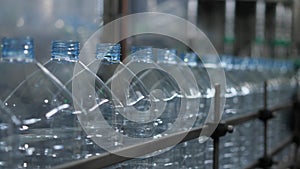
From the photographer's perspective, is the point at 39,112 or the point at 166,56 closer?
the point at 39,112

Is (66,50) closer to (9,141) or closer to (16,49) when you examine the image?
(16,49)

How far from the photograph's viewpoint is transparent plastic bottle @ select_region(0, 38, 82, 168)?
1.12 metres

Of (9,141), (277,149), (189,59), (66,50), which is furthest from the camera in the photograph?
(277,149)

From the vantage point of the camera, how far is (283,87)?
371 cm

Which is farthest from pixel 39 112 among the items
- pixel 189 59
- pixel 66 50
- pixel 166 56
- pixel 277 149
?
pixel 277 149

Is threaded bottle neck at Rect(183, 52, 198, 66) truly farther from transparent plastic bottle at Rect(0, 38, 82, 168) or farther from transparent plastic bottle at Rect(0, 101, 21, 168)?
transparent plastic bottle at Rect(0, 101, 21, 168)

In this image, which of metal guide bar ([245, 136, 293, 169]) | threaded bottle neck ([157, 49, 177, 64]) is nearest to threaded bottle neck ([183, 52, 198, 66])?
threaded bottle neck ([157, 49, 177, 64])

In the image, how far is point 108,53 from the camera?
1271 mm

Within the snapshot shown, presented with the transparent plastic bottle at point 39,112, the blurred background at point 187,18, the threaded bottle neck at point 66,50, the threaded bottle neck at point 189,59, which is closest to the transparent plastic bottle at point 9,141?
the transparent plastic bottle at point 39,112

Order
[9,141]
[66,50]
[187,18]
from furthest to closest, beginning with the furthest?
[187,18]
[66,50]
[9,141]

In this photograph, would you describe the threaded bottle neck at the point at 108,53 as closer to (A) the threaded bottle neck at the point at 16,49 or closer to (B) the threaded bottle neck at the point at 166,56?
(A) the threaded bottle neck at the point at 16,49

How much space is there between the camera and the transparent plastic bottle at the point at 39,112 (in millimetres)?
1123

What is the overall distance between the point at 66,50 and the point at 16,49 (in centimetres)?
11

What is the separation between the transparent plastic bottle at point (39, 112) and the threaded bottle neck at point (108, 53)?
0.36ft
